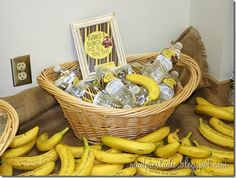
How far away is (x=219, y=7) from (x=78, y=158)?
2.47ft

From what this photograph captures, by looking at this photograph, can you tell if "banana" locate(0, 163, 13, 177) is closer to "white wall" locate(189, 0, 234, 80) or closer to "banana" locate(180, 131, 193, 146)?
"banana" locate(180, 131, 193, 146)

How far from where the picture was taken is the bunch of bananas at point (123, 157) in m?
1.02

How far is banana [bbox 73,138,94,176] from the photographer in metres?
0.98

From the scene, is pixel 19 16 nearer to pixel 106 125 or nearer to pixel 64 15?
pixel 64 15

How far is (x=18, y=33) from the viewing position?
1.23 metres

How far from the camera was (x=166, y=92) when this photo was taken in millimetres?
1177

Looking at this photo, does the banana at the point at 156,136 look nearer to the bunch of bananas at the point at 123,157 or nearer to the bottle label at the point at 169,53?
the bunch of bananas at the point at 123,157

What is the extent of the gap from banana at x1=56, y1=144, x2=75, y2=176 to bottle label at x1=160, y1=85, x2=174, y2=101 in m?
0.35

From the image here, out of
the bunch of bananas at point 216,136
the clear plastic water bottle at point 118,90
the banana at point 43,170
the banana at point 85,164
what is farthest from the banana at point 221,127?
the banana at point 43,170

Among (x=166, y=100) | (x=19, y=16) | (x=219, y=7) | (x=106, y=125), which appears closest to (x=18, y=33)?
(x=19, y=16)

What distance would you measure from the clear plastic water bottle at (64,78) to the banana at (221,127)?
49 centimetres

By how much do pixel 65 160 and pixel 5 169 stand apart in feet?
0.60

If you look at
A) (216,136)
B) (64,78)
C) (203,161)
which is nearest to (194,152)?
(203,161)

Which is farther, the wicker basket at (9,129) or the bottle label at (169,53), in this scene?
the bottle label at (169,53)
